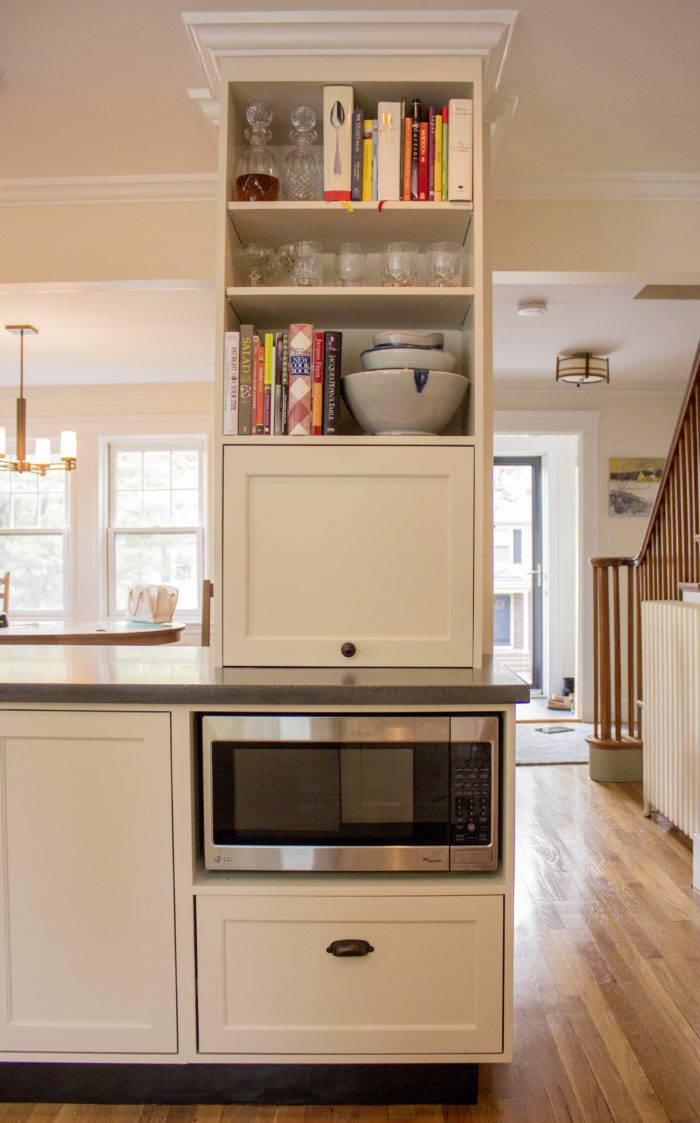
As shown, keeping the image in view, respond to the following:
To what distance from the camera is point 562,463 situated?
705 centimetres

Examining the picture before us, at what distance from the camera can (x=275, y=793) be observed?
1635mm

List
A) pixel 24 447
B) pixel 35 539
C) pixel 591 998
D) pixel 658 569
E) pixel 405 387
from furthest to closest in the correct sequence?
pixel 35 539, pixel 24 447, pixel 658 569, pixel 591 998, pixel 405 387

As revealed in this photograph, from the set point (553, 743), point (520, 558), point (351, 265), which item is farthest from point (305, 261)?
point (520, 558)

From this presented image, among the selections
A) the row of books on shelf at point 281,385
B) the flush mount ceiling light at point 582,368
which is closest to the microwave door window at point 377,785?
the row of books on shelf at point 281,385

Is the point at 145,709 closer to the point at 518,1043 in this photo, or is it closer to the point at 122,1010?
the point at 122,1010

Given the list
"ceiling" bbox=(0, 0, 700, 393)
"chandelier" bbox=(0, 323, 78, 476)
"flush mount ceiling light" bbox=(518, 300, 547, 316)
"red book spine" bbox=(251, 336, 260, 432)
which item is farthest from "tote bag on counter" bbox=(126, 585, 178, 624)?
"red book spine" bbox=(251, 336, 260, 432)

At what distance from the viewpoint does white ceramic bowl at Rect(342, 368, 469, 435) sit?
5.92ft

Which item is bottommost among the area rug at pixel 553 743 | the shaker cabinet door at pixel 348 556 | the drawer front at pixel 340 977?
the area rug at pixel 553 743

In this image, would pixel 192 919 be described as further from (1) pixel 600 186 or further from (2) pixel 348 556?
(1) pixel 600 186

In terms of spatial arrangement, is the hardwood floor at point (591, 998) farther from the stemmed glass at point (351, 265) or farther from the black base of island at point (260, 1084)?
the stemmed glass at point (351, 265)

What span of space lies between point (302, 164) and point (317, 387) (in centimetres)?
60

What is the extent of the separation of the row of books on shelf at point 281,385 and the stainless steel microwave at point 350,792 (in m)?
0.68

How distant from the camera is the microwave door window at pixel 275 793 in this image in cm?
163

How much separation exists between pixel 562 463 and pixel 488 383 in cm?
486
